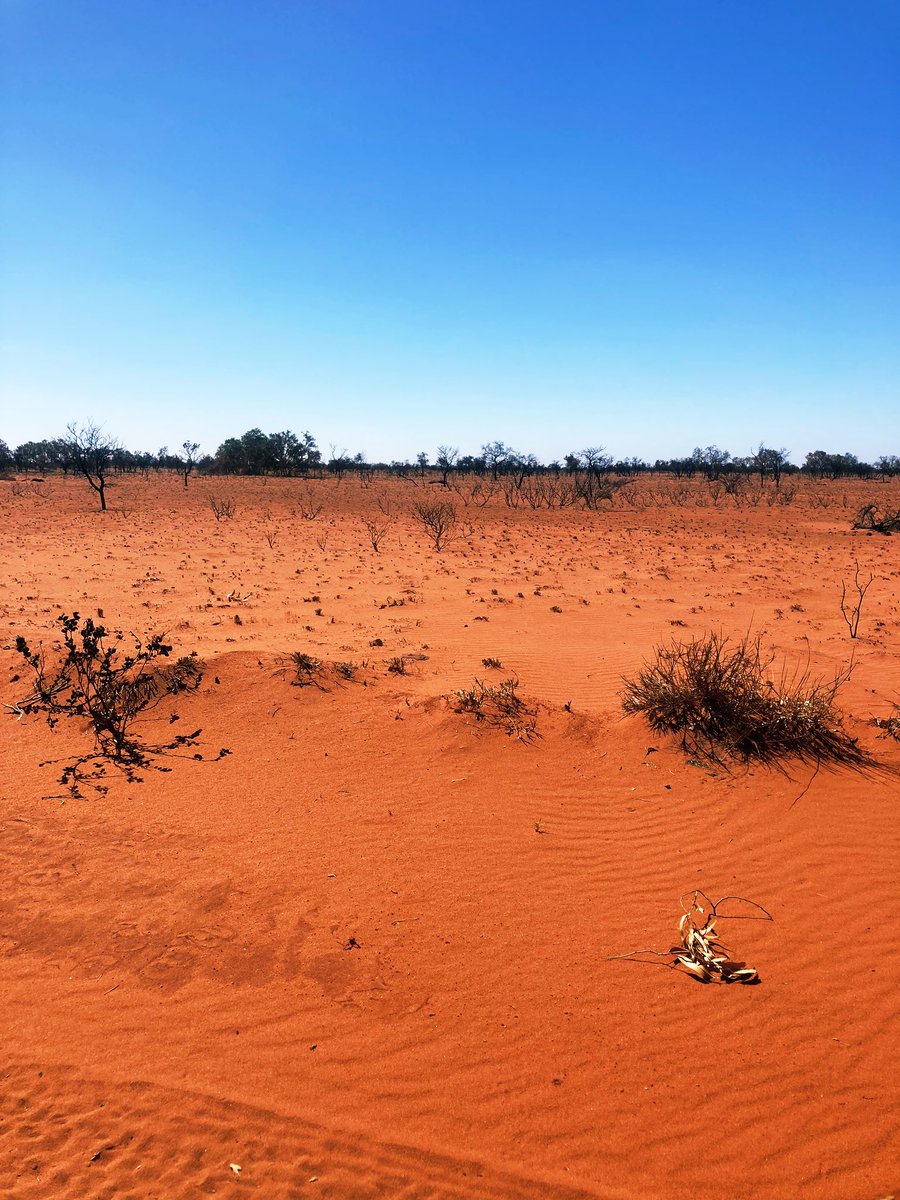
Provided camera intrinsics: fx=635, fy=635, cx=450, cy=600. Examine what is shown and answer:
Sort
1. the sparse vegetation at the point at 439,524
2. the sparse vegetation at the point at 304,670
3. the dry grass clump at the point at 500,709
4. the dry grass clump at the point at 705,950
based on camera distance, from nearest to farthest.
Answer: the dry grass clump at the point at 705,950
the dry grass clump at the point at 500,709
the sparse vegetation at the point at 304,670
the sparse vegetation at the point at 439,524

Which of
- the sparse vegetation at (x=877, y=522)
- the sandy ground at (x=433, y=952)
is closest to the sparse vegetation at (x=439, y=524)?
the sandy ground at (x=433, y=952)

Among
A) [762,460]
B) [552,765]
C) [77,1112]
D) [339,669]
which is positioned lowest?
[77,1112]

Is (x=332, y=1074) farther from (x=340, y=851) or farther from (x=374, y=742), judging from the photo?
(x=374, y=742)

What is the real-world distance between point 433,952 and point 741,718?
11.6 ft

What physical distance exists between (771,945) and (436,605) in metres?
8.29

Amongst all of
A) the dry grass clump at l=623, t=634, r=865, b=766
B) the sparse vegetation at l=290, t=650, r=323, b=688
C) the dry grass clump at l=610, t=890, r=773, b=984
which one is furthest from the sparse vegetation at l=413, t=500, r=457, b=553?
the dry grass clump at l=610, t=890, r=773, b=984

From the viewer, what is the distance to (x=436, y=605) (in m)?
11.5

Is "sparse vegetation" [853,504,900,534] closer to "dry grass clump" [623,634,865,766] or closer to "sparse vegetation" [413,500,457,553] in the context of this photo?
"sparse vegetation" [413,500,457,553]

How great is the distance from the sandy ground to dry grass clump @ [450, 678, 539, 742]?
157 millimetres

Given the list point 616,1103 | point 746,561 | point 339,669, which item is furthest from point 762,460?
point 616,1103

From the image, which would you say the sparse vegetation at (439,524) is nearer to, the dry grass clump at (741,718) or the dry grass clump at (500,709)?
the dry grass clump at (500,709)

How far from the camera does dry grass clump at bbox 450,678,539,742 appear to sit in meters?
6.03

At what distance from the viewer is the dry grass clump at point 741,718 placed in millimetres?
5551

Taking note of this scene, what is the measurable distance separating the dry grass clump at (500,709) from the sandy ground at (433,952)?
157 millimetres
